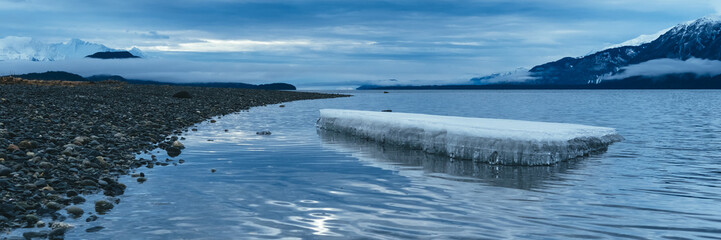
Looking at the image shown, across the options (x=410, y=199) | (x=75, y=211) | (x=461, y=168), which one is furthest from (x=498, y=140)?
(x=75, y=211)

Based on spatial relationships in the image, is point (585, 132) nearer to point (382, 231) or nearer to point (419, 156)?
point (419, 156)

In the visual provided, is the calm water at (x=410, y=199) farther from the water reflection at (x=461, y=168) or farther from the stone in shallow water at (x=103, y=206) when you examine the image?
the stone in shallow water at (x=103, y=206)

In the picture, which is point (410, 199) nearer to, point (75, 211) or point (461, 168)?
point (461, 168)

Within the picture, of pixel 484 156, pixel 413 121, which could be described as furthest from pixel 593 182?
pixel 413 121

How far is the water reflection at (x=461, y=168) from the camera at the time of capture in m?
11.4

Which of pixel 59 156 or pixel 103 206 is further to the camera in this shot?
pixel 59 156

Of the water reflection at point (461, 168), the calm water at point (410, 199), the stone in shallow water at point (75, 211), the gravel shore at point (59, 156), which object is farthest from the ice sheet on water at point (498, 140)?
the stone in shallow water at point (75, 211)

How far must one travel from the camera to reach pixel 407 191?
997 centimetres

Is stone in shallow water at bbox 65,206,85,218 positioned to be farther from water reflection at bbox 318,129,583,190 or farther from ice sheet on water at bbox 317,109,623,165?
ice sheet on water at bbox 317,109,623,165

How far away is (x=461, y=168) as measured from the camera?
42.7ft

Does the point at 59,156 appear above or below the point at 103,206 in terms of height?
above

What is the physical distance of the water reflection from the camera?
1137 centimetres

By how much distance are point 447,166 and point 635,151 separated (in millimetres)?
7923

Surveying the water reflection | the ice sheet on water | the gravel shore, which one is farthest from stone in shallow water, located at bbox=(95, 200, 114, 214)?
the ice sheet on water
